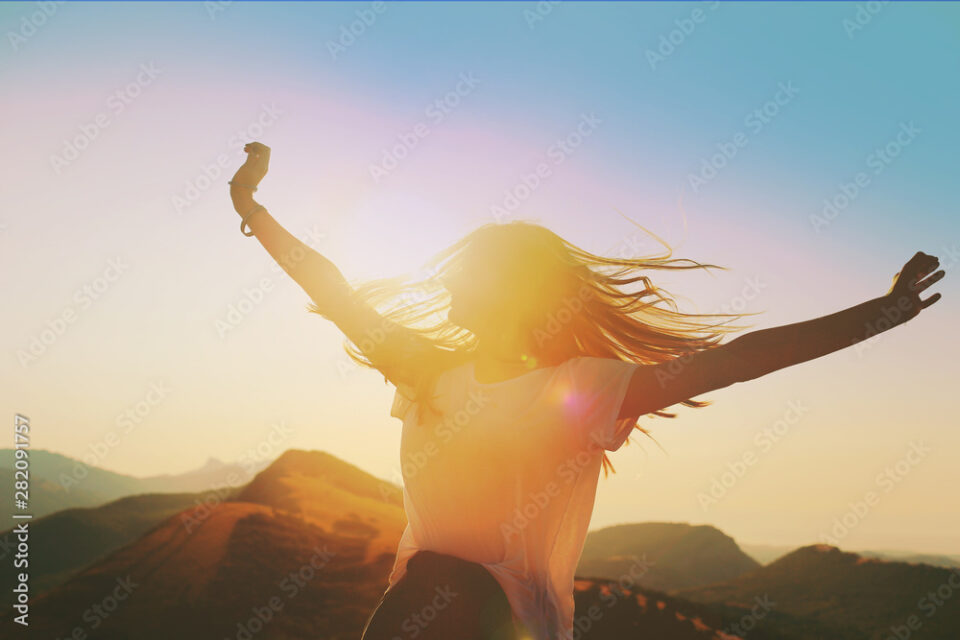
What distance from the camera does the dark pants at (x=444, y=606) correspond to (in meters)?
2.07

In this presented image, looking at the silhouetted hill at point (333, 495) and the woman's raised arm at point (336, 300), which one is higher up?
the woman's raised arm at point (336, 300)

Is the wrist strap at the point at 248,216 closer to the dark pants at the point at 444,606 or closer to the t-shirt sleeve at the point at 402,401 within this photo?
the t-shirt sleeve at the point at 402,401

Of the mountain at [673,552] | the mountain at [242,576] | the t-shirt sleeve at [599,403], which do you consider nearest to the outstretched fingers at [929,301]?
the t-shirt sleeve at [599,403]

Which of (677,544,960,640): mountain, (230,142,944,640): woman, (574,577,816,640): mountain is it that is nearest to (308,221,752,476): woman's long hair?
(230,142,944,640): woman

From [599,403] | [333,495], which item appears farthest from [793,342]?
[333,495]

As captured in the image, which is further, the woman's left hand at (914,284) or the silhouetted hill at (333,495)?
the silhouetted hill at (333,495)

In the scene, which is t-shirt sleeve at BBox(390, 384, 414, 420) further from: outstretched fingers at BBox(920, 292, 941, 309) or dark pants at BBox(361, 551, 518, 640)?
outstretched fingers at BBox(920, 292, 941, 309)

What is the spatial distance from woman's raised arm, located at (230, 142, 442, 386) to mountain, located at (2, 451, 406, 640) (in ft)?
18.3

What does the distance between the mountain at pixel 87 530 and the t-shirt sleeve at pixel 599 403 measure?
312 inches

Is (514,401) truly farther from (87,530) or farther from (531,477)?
(87,530)

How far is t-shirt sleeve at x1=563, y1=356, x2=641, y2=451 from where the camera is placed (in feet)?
6.74

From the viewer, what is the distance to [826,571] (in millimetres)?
9008

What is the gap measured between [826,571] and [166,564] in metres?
9.08

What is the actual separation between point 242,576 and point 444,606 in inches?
252
